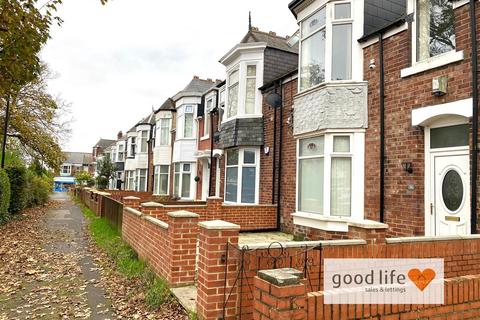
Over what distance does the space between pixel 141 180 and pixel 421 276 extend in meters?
27.5

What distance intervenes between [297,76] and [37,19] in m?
6.82

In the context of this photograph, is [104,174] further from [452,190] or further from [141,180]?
[452,190]

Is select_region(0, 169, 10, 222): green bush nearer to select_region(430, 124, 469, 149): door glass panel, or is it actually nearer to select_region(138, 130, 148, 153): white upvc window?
select_region(430, 124, 469, 149): door glass panel

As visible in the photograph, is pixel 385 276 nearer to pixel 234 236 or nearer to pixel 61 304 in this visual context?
pixel 234 236

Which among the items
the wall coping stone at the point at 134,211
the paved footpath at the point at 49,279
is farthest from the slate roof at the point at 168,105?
the wall coping stone at the point at 134,211

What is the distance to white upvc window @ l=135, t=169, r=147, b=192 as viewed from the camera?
2920cm

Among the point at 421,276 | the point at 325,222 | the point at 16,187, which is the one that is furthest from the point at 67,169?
the point at 421,276

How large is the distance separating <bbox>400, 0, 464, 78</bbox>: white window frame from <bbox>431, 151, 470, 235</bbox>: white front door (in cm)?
163

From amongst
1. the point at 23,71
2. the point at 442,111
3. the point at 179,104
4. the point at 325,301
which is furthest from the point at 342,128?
the point at 179,104

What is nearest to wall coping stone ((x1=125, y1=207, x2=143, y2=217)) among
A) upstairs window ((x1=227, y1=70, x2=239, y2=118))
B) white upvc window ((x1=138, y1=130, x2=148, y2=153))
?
upstairs window ((x1=227, y1=70, x2=239, y2=118))

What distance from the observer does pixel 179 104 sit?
2083 cm

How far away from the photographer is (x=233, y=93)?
13305mm

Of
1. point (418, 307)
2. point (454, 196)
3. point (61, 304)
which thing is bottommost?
point (61, 304)

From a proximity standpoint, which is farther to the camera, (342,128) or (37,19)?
(342,128)
